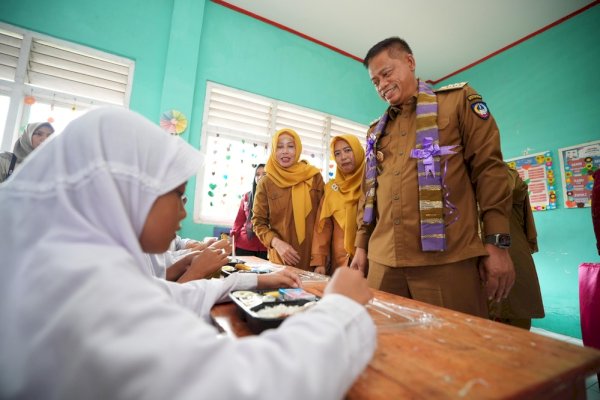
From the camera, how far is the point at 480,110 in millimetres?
1305

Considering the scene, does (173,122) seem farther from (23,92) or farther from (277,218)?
(277,218)

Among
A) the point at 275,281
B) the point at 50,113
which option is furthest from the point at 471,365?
the point at 50,113

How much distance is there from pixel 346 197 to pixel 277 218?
0.62 metres

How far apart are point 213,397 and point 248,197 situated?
2982mm

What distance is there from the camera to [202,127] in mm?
3551

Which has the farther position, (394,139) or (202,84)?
(202,84)

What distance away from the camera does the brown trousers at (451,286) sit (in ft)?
3.84

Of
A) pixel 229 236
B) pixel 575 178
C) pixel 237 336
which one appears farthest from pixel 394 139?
pixel 575 178

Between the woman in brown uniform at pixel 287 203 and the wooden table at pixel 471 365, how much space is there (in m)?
1.63

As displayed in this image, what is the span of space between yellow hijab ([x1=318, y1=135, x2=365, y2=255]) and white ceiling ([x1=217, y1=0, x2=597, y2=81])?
2.49 meters

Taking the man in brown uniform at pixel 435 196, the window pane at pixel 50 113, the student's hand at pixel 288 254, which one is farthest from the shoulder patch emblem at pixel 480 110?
the window pane at pixel 50 113

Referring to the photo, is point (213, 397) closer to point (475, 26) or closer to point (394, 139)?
point (394, 139)

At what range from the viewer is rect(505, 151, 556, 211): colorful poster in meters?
3.38

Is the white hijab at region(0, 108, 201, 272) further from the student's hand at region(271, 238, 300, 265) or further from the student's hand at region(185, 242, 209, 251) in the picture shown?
the student's hand at region(271, 238, 300, 265)
